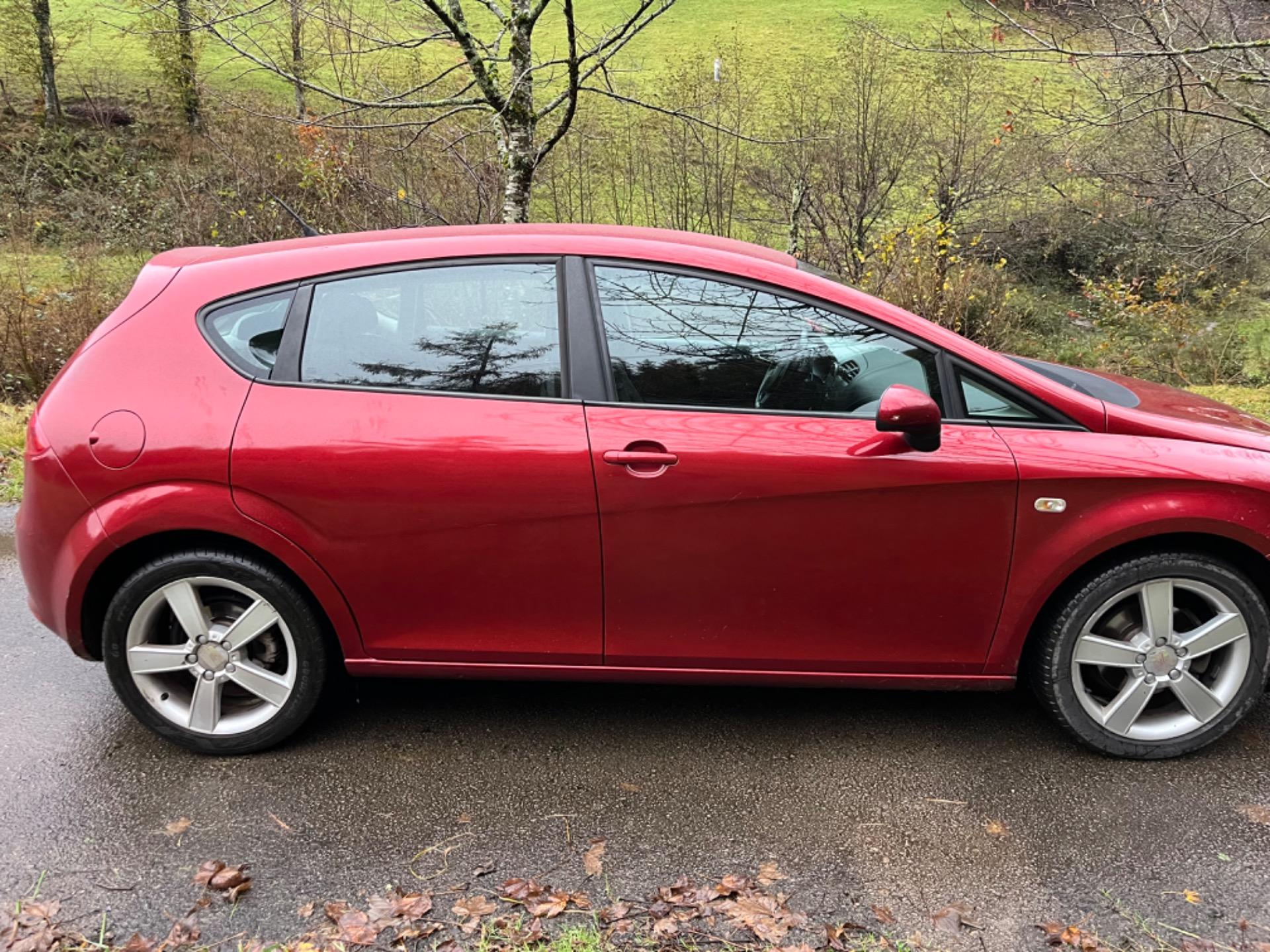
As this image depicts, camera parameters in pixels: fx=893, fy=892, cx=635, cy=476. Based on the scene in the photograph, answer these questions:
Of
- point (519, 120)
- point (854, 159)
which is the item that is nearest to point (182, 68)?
point (854, 159)

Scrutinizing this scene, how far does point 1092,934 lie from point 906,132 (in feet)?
35.9

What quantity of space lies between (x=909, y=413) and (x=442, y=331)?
1437 mm

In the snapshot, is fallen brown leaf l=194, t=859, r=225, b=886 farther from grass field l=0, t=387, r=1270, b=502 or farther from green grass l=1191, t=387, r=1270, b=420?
green grass l=1191, t=387, r=1270, b=420

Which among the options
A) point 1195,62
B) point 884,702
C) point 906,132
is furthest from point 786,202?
point 884,702

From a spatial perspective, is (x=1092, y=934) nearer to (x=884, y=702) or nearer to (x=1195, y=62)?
(x=884, y=702)

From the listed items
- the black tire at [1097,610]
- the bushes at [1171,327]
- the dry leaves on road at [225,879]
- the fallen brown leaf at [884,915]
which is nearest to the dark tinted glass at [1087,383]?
the black tire at [1097,610]

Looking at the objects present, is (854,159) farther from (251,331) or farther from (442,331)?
(251,331)

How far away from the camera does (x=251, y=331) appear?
2.81 meters

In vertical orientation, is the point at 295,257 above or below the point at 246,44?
below

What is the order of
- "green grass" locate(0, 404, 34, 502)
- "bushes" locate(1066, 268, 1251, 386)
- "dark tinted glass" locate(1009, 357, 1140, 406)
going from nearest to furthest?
"dark tinted glass" locate(1009, 357, 1140, 406) → "green grass" locate(0, 404, 34, 502) → "bushes" locate(1066, 268, 1251, 386)

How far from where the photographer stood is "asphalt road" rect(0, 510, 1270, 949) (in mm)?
2367

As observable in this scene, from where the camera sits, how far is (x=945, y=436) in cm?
269

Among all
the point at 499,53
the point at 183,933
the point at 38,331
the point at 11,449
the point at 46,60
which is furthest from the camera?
the point at 46,60

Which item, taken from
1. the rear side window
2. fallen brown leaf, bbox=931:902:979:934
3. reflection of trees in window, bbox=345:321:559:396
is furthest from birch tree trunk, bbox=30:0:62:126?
fallen brown leaf, bbox=931:902:979:934
